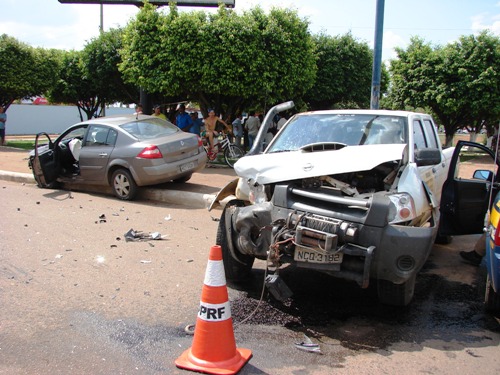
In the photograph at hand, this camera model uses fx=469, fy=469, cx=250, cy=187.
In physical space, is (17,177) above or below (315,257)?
below

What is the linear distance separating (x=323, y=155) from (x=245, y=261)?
4.32ft

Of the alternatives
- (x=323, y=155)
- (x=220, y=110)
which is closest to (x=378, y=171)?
(x=323, y=155)

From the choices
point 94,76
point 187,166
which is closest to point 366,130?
point 187,166

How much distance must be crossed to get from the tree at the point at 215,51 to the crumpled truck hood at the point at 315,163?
8.97 metres

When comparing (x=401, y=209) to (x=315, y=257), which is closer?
(x=315, y=257)

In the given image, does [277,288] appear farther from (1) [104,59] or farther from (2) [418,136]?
(1) [104,59]

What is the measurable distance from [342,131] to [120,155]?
529cm

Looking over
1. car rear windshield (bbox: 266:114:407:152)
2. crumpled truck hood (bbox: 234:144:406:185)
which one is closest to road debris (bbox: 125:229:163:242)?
car rear windshield (bbox: 266:114:407:152)

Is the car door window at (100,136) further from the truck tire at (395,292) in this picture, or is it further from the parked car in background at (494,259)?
the parked car in background at (494,259)

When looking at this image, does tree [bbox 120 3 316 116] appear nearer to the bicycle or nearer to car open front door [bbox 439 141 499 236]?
the bicycle

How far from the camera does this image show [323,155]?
4.48 m

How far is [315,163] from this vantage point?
4.28 metres

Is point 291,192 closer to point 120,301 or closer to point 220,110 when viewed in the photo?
point 120,301

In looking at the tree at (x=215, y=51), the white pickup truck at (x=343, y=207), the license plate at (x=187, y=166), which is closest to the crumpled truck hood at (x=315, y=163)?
the white pickup truck at (x=343, y=207)
